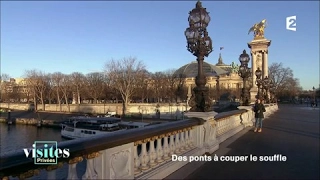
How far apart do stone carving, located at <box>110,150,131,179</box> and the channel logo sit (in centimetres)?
106

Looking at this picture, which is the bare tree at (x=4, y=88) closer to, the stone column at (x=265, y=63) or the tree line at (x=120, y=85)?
the tree line at (x=120, y=85)

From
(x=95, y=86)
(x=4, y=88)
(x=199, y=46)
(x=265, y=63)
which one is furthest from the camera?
(x=4, y=88)

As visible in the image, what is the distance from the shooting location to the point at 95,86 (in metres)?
90.1

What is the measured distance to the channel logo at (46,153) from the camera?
2.79 meters

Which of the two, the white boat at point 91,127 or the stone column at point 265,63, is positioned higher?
the stone column at point 265,63

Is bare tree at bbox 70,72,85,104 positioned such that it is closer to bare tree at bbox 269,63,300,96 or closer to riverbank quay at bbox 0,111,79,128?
riverbank quay at bbox 0,111,79,128

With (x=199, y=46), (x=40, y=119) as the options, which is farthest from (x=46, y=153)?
(x=40, y=119)

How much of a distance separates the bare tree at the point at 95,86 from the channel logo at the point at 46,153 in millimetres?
86664

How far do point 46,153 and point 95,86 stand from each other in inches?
3505

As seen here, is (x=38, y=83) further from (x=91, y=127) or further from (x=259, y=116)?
(x=259, y=116)

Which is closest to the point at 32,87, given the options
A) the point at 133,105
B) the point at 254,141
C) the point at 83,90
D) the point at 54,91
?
the point at 54,91

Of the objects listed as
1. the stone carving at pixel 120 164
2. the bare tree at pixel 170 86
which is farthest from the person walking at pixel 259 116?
the bare tree at pixel 170 86

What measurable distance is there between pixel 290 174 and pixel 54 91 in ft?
312

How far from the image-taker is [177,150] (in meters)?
6.86
